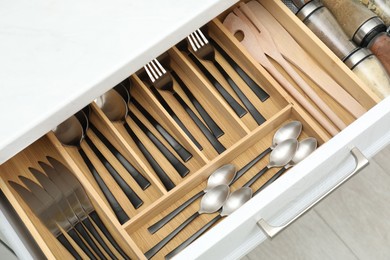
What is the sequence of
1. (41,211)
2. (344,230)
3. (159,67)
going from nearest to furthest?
(41,211) < (159,67) < (344,230)

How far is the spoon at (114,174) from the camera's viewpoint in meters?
0.94

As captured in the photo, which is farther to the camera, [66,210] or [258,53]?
[258,53]

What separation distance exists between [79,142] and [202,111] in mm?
227

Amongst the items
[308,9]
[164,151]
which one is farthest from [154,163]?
[308,9]

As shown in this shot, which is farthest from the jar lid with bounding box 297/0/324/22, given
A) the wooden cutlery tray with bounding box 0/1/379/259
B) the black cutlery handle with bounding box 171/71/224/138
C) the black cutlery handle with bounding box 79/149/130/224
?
the black cutlery handle with bounding box 79/149/130/224

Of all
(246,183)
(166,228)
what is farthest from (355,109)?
(166,228)

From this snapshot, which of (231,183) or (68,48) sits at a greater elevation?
(68,48)

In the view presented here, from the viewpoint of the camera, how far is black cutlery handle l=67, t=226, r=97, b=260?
0.91 meters

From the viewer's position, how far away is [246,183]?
3.13 feet

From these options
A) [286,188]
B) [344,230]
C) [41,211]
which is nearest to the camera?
[286,188]

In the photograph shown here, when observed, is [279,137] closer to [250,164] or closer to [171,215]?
[250,164]

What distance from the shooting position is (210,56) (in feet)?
3.37

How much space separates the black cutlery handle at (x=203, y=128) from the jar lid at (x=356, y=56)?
0.88 ft

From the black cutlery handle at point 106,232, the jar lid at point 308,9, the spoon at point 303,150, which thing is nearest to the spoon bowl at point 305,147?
the spoon at point 303,150
